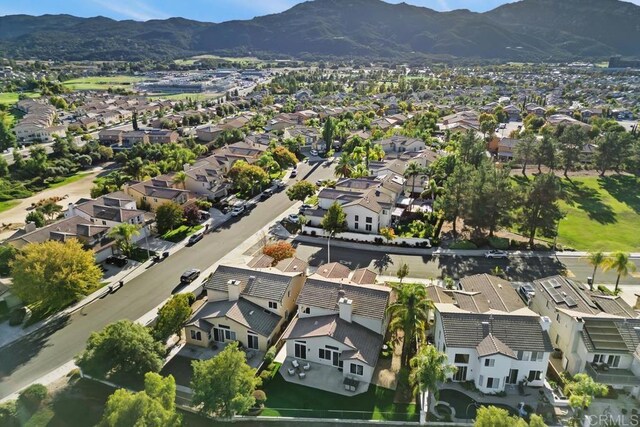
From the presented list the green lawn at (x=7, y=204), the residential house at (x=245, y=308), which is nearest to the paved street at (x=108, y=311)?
the residential house at (x=245, y=308)

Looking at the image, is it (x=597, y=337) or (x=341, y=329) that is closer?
(x=597, y=337)

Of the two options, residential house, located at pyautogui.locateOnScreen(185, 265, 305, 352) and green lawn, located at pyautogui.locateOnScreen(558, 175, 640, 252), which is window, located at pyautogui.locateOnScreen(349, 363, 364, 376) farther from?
green lawn, located at pyautogui.locateOnScreen(558, 175, 640, 252)

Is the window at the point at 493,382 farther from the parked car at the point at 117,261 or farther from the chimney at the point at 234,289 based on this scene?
the parked car at the point at 117,261

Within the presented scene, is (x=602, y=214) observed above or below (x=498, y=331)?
below

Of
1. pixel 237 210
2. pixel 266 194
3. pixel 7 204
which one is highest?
pixel 266 194

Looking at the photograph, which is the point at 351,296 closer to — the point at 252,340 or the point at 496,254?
the point at 252,340

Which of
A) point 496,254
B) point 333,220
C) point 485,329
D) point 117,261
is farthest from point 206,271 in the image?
point 496,254
